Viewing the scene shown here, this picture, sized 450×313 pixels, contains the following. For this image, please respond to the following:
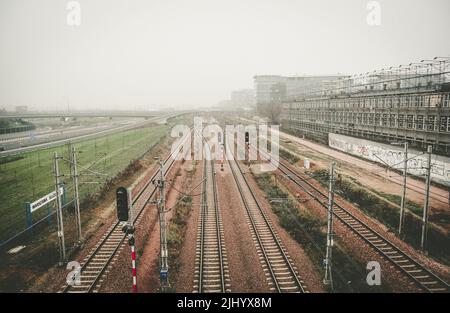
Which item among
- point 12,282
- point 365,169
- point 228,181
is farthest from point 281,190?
point 12,282

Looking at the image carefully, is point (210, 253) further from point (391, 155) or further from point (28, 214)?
point (391, 155)

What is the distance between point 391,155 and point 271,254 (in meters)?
25.2

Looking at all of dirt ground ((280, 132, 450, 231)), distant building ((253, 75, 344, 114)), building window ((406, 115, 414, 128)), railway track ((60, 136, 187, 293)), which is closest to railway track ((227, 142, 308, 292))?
railway track ((60, 136, 187, 293))

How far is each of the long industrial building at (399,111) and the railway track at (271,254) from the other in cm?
1855

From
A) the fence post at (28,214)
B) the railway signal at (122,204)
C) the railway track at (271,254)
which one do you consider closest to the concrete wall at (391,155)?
the railway track at (271,254)

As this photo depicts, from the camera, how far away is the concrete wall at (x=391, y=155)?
27.6 m

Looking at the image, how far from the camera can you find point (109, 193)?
2850 cm

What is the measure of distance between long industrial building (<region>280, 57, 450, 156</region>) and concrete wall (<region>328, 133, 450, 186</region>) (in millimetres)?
953

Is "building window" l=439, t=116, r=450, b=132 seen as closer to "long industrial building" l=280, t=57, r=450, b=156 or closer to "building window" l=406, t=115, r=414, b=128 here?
"long industrial building" l=280, t=57, r=450, b=156

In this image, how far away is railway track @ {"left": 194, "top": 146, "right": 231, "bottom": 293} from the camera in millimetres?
14266

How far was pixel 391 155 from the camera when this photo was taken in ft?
117

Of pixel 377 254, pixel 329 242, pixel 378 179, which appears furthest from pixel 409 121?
pixel 329 242
